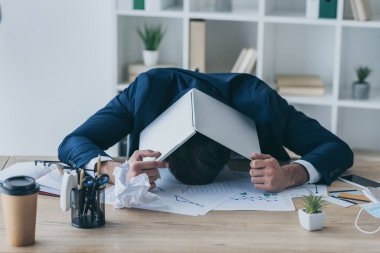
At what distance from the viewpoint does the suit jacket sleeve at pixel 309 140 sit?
97.0 inches

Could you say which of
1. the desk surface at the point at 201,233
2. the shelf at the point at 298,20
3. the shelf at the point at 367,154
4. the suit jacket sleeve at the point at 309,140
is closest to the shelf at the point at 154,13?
the shelf at the point at 298,20

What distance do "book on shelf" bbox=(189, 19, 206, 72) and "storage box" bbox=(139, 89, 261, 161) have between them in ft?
4.82

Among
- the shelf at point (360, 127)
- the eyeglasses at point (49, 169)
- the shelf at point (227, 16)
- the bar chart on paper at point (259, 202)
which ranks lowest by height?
the shelf at point (360, 127)

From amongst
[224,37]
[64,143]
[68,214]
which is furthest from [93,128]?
[224,37]

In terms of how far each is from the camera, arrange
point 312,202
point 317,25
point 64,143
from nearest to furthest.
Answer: point 312,202 < point 64,143 < point 317,25

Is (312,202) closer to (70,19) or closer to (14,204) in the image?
(14,204)

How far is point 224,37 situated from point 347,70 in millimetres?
693

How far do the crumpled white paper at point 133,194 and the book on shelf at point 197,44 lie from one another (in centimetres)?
185

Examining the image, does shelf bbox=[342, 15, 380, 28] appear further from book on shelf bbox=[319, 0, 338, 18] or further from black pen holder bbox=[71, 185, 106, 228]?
black pen holder bbox=[71, 185, 106, 228]

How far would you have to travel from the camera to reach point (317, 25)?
4.07m

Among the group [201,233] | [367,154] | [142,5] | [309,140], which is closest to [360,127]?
[367,154]

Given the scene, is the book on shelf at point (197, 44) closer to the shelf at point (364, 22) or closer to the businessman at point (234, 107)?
the shelf at point (364, 22)

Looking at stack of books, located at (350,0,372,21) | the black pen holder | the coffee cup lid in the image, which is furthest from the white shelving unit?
the coffee cup lid

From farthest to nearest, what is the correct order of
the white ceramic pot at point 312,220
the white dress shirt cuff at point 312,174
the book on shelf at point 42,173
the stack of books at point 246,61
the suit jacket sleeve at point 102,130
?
1. the stack of books at point 246,61
2. the suit jacket sleeve at point 102,130
3. the white dress shirt cuff at point 312,174
4. the book on shelf at point 42,173
5. the white ceramic pot at point 312,220
